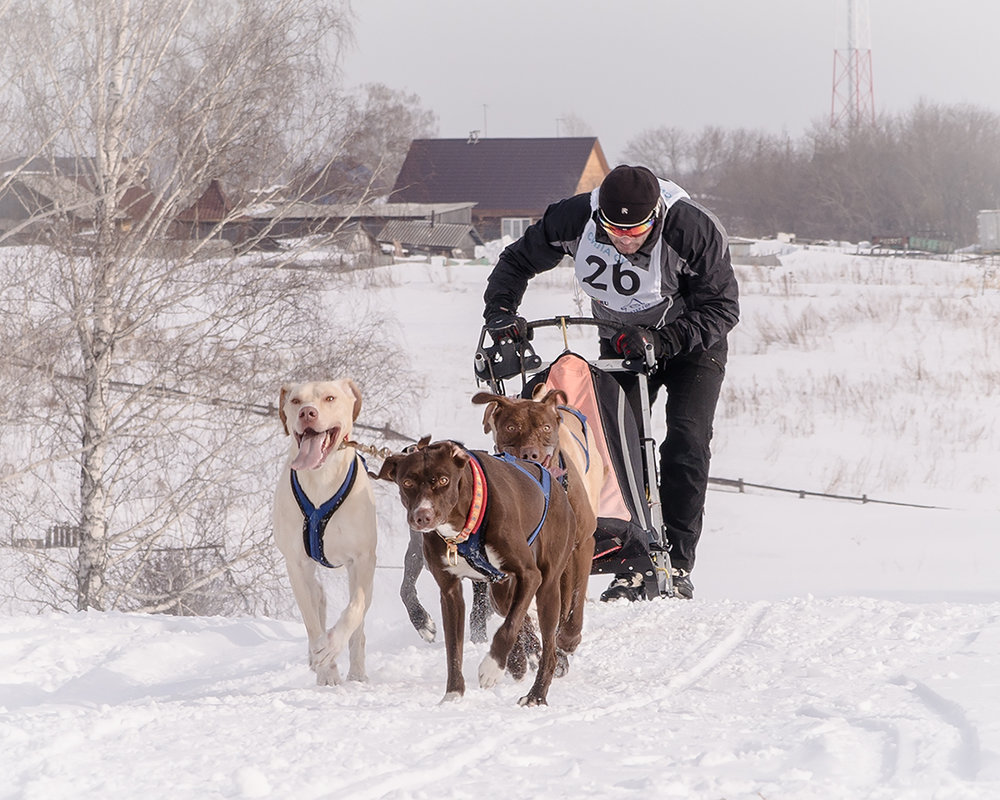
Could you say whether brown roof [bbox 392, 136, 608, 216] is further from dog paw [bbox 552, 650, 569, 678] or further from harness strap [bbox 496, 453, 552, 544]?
harness strap [bbox 496, 453, 552, 544]

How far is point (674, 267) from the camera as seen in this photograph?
18.1 ft

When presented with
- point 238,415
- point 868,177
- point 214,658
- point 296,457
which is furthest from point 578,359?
point 868,177

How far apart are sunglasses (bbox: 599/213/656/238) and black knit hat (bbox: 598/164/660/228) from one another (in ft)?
0.11

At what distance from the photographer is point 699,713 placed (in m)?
3.56

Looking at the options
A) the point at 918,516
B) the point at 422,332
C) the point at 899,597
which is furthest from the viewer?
the point at 422,332

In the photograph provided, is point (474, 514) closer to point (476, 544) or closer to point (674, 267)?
point (476, 544)

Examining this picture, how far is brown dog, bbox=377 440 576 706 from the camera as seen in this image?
351 cm

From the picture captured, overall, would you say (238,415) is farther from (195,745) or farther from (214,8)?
(195,745)

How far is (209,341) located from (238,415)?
833 mm

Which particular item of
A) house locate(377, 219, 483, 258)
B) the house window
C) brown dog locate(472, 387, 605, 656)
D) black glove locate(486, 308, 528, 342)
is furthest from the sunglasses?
the house window

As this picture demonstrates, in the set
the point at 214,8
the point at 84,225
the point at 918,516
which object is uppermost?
the point at 214,8

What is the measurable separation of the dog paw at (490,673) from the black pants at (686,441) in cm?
214

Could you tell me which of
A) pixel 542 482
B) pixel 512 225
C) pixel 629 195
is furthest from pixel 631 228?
pixel 512 225

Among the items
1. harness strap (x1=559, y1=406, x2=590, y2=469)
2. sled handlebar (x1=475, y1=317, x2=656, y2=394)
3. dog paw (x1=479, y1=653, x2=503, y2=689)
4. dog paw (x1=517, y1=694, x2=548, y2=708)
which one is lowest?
dog paw (x1=517, y1=694, x2=548, y2=708)
